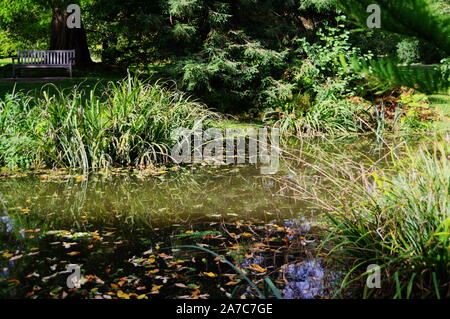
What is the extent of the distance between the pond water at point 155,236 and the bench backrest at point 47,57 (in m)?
7.84

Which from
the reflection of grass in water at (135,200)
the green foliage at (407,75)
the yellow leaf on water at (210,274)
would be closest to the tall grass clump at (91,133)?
the reflection of grass in water at (135,200)

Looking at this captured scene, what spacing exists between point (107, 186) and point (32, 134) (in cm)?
148

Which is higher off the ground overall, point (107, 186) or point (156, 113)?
point (156, 113)

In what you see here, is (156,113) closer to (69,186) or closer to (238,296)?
(69,186)

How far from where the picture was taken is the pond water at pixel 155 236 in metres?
3.35

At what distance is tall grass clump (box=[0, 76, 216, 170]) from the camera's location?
654 centimetres

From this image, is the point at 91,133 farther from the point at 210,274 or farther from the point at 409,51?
the point at 409,51

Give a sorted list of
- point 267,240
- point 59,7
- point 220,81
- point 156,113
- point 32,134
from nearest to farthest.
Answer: point 267,240
point 32,134
point 156,113
point 220,81
point 59,7

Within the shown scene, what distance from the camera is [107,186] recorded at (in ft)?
19.2

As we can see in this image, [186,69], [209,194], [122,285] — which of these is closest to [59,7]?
[186,69]

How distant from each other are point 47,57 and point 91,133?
7852mm

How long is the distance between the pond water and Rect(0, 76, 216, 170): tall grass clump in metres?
0.34

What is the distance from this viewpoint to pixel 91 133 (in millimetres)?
6586

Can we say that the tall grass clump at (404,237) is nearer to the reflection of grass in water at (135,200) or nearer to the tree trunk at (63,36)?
the reflection of grass in water at (135,200)
